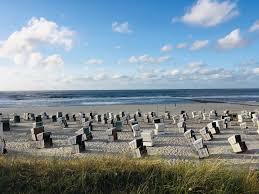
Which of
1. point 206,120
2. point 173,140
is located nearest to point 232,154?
point 173,140

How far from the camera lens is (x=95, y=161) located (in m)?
7.57

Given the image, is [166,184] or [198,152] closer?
[166,184]

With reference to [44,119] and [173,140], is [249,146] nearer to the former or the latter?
[173,140]

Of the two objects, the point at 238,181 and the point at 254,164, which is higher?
the point at 238,181

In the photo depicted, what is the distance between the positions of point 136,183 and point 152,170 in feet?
1.69

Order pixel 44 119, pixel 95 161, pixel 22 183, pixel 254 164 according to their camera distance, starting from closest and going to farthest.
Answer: pixel 22 183, pixel 95 161, pixel 254 164, pixel 44 119

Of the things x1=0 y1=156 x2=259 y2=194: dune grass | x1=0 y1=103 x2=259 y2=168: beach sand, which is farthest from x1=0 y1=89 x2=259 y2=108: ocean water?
x1=0 y1=156 x2=259 y2=194: dune grass

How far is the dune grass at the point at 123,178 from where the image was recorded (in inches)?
257

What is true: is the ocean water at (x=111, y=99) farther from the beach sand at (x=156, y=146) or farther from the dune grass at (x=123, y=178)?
the dune grass at (x=123, y=178)

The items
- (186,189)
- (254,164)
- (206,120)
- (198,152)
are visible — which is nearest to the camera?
(186,189)

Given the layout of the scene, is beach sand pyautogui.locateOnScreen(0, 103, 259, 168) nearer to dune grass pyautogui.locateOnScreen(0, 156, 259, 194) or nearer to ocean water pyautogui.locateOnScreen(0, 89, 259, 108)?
dune grass pyautogui.locateOnScreen(0, 156, 259, 194)

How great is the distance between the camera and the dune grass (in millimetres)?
6516

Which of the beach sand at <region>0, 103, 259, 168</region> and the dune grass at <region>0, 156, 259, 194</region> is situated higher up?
the dune grass at <region>0, 156, 259, 194</region>

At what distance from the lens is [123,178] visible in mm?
7012
